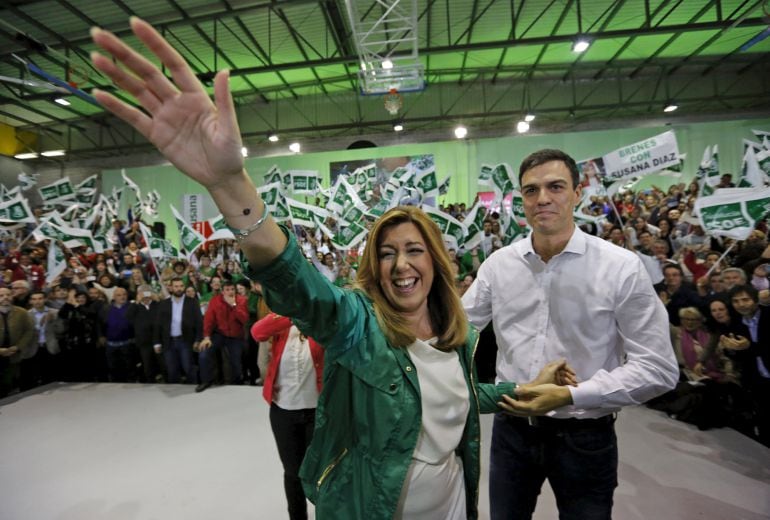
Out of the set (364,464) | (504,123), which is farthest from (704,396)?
(504,123)

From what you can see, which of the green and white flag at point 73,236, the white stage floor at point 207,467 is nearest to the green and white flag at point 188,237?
the green and white flag at point 73,236

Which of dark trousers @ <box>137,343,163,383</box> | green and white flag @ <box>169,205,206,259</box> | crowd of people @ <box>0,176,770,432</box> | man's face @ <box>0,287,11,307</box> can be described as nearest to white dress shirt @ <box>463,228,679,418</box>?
crowd of people @ <box>0,176,770,432</box>

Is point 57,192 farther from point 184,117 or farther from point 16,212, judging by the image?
point 184,117

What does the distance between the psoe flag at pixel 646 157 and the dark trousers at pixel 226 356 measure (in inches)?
239

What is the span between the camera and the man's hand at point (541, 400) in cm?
131

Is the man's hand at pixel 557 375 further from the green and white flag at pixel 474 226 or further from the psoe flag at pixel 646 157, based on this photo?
the green and white flag at pixel 474 226

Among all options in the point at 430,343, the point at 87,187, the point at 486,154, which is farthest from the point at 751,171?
the point at 87,187

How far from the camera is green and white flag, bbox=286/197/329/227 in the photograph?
658 centimetres

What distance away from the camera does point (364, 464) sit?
102cm

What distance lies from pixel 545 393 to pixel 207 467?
→ 3.18m

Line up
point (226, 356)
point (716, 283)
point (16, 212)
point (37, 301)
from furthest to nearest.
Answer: point (16, 212) → point (37, 301) → point (226, 356) → point (716, 283)

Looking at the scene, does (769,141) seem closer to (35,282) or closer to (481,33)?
(481,33)

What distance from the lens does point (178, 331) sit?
5.63 meters

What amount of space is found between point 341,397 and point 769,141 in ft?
27.7
